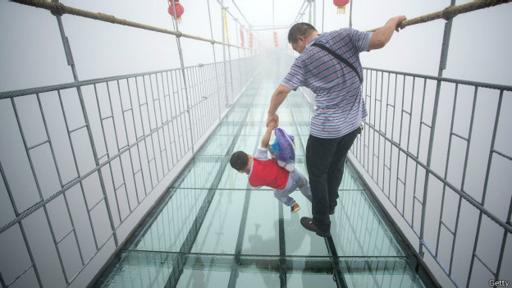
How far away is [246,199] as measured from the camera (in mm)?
2916

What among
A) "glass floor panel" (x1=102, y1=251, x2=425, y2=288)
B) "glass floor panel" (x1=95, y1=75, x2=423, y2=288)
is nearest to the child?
"glass floor panel" (x1=95, y1=75, x2=423, y2=288)

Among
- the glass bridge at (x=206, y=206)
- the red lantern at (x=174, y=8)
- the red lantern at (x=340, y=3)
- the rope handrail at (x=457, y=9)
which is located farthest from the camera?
the red lantern at (x=174, y=8)

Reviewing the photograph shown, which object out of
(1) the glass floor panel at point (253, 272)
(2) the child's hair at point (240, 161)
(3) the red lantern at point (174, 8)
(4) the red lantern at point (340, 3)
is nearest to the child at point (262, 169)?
(2) the child's hair at point (240, 161)

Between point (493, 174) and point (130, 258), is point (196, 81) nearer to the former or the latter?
point (130, 258)

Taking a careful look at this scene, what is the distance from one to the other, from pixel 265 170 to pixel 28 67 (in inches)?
68.6

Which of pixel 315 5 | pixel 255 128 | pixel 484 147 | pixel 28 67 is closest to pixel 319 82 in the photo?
pixel 484 147

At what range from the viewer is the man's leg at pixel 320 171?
1966 mm

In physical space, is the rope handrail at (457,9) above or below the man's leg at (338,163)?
above

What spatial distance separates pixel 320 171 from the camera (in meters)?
2.05

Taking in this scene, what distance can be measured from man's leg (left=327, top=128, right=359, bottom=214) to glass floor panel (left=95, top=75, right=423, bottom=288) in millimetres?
318

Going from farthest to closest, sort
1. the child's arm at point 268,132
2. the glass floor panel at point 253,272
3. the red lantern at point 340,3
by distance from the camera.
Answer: the red lantern at point 340,3 → the child's arm at point 268,132 → the glass floor panel at point 253,272

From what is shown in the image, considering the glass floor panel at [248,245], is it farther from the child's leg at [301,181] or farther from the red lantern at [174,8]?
the red lantern at [174,8]

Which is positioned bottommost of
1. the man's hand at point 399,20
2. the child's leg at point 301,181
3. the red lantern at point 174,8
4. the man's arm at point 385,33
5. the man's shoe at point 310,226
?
the man's shoe at point 310,226

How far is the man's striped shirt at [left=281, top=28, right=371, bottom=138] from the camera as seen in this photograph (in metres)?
1.70
